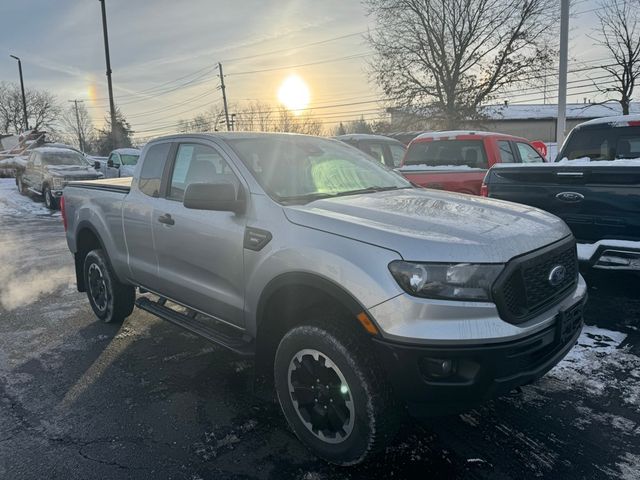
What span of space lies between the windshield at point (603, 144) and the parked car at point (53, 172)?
13749 mm

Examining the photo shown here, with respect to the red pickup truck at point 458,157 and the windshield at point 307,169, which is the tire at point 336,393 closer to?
the windshield at point 307,169

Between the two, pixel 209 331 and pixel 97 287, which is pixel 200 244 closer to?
pixel 209 331

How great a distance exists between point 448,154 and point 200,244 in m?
6.05

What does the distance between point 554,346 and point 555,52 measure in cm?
3002

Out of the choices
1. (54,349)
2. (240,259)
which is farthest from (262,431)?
(54,349)

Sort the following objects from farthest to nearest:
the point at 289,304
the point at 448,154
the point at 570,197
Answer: the point at 448,154 < the point at 570,197 < the point at 289,304

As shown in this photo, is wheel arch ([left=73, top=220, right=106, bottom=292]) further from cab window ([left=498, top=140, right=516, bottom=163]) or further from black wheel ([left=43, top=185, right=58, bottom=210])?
black wheel ([left=43, top=185, right=58, bottom=210])

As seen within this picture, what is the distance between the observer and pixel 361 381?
2.46 metres

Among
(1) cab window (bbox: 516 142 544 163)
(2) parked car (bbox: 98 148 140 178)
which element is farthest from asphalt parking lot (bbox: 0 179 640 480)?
(2) parked car (bbox: 98 148 140 178)

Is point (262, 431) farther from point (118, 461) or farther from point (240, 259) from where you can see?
point (240, 259)

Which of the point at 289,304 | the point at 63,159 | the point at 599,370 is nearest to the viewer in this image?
the point at 289,304

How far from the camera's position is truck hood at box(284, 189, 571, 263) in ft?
7.72

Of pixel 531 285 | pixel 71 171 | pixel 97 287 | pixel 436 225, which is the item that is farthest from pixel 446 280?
pixel 71 171

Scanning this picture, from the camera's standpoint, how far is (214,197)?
9.91 feet
